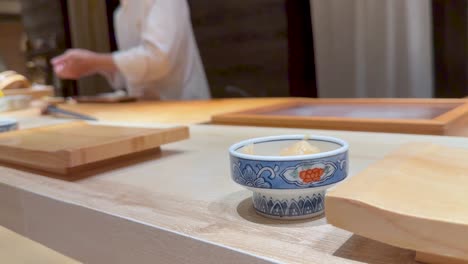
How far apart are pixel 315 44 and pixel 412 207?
2509 millimetres

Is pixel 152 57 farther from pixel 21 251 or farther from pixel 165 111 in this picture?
pixel 21 251

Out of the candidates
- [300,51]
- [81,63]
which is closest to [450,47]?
[300,51]

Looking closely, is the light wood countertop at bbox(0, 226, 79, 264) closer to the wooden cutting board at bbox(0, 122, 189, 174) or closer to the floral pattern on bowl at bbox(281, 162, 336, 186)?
the wooden cutting board at bbox(0, 122, 189, 174)

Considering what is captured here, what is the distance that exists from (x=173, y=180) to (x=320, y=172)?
30 centimetres

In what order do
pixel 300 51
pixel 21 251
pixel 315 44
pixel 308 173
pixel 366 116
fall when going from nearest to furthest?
pixel 308 173, pixel 21 251, pixel 366 116, pixel 315 44, pixel 300 51

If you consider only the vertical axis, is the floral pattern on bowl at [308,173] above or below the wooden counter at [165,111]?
above

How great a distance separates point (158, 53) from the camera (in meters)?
2.35

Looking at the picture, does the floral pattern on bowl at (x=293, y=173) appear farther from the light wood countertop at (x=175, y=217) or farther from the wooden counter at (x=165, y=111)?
the wooden counter at (x=165, y=111)

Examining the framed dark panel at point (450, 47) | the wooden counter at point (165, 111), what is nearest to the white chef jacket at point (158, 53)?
the wooden counter at point (165, 111)

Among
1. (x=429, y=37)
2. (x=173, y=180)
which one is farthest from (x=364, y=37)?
(x=173, y=180)

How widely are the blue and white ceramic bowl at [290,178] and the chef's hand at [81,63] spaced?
1937mm

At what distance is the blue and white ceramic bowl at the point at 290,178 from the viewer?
1.65 ft

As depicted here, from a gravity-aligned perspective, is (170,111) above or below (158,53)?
below

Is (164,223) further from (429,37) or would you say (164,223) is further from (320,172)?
(429,37)
